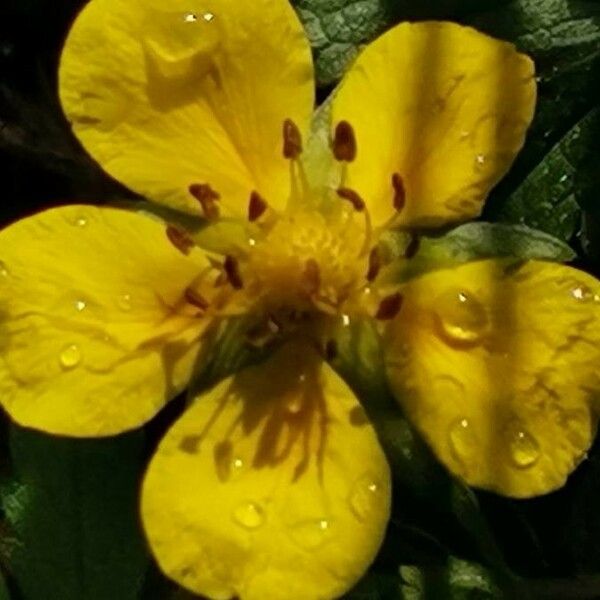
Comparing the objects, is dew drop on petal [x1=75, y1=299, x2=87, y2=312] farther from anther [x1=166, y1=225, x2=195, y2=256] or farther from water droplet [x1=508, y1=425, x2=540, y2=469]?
water droplet [x1=508, y1=425, x2=540, y2=469]

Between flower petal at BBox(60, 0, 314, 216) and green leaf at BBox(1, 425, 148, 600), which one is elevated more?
flower petal at BBox(60, 0, 314, 216)

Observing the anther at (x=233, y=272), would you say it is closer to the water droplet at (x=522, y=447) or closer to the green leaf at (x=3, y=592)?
the water droplet at (x=522, y=447)

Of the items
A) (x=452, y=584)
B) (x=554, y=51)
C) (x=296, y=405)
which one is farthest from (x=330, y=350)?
(x=554, y=51)

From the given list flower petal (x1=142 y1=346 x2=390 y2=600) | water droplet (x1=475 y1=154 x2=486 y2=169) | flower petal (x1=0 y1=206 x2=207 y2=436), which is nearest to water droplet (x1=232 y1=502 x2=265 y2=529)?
flower petal (x1=142 y1=346 x2=390 y2=600)

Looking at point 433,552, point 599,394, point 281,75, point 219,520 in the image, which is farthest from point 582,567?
point 281,75

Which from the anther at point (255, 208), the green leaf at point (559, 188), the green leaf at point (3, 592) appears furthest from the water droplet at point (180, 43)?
the green leaf at point (3, 592)

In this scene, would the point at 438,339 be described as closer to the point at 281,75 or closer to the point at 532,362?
the point at 532,362

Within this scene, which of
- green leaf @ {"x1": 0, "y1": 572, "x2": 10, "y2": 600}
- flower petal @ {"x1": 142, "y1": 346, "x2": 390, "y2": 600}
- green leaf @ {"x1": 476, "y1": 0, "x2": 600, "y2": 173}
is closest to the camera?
flower petal @ {"x1": 142, "y1": 346, "x2": 390, "y2": 600}

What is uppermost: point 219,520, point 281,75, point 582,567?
point 281,75
